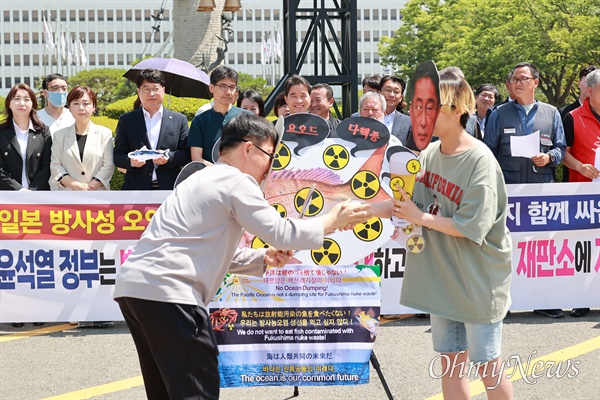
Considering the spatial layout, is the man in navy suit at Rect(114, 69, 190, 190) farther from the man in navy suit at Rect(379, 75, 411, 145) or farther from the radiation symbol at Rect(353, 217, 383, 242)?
the radiation symbol at Rect(353, 217, 383, 242)

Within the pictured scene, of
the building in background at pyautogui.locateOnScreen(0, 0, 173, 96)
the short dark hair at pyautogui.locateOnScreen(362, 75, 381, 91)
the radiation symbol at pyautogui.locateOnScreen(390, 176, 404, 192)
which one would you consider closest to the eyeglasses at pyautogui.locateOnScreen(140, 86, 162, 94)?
the short dark hair at pyautogui.locateOnScreen(362, 75, 381, 91)

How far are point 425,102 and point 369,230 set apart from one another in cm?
129

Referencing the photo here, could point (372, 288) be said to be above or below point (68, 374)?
above

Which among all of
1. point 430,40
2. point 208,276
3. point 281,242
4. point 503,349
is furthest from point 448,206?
point 430,40

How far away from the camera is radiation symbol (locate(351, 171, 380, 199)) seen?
17.4ft

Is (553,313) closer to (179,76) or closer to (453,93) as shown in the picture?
(453,93)

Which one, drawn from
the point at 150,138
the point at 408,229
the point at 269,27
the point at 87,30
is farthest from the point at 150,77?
the point at 87,30

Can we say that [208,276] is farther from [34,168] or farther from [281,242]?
[34,168]

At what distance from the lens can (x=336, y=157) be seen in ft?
17.4

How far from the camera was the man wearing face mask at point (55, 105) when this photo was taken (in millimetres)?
9234

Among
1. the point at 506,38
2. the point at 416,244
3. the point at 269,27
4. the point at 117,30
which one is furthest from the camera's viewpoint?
the point at 117,30

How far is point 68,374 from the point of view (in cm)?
644

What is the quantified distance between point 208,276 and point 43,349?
12.5 feet

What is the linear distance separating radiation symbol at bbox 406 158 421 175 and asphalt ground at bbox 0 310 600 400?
4.83 feet
